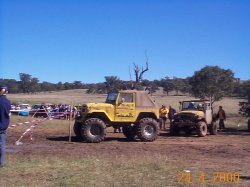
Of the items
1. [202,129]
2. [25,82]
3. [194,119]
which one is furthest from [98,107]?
[25,82]

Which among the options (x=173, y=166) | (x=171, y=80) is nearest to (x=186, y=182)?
(x=173, y=166)

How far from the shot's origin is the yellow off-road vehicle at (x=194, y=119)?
21172 millimetres

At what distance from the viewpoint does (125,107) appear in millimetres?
17672

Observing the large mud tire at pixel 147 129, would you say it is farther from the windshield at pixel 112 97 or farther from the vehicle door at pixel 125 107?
the windshield at pixel 112 97

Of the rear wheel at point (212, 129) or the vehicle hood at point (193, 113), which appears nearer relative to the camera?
the vehicle hood at point (193, 113)

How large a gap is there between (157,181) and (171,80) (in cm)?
9577

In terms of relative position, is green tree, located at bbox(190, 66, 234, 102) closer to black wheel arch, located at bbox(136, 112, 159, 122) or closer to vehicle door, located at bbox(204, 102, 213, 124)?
vehicle door, located at bbox(204, 102, 213, 124)

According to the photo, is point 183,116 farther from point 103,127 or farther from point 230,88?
point 230,88

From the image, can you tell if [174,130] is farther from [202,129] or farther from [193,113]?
[202,129]

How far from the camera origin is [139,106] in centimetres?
1789

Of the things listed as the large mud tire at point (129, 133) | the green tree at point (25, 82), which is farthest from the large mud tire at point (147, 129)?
the green tree at point (25, 82)

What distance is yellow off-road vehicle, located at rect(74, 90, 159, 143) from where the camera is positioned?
17.0m

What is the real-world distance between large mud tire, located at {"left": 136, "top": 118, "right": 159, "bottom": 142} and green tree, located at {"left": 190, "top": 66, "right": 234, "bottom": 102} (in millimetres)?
26936

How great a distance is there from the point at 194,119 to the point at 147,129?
4.06 metres
